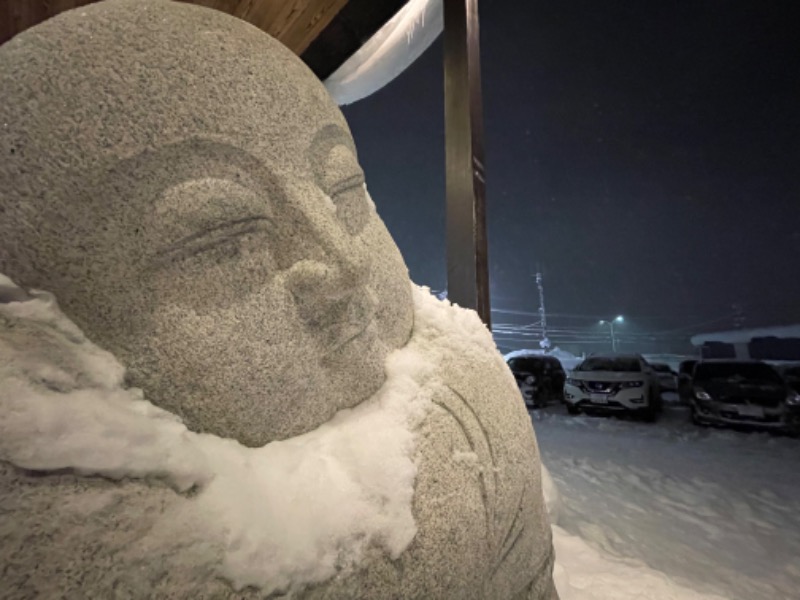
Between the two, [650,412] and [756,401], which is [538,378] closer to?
[650,412]

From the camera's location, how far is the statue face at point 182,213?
89cm

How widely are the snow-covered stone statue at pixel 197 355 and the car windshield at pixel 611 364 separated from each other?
7133mm

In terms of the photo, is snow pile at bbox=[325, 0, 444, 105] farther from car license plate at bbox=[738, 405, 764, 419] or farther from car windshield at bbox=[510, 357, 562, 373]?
car windshield at bbox=[510, 357, 562, 373]

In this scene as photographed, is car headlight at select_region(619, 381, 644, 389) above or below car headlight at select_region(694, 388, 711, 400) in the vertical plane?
above

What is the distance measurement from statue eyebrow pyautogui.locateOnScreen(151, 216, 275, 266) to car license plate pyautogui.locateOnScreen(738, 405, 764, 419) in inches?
285

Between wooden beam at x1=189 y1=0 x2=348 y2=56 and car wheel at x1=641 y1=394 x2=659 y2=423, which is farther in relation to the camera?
car wheel at x1=641 y1=394 x2=659 y2=423

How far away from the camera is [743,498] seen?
12.0 feet

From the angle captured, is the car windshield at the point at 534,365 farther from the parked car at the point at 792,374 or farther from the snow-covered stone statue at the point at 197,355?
the snow-covered stone statue at the point at 197,355

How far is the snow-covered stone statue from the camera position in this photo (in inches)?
28.9

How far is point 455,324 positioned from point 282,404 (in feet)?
2.26

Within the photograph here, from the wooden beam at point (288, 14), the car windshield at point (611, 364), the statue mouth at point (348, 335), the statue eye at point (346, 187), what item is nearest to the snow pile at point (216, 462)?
the statue mouth at point (348, 335)

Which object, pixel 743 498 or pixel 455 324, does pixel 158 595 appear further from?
pixel 743 498

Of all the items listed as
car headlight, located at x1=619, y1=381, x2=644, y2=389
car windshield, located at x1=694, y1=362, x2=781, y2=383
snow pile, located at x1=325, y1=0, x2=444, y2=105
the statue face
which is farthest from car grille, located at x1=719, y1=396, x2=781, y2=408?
the statue face

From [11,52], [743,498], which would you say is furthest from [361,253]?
[743,498]
